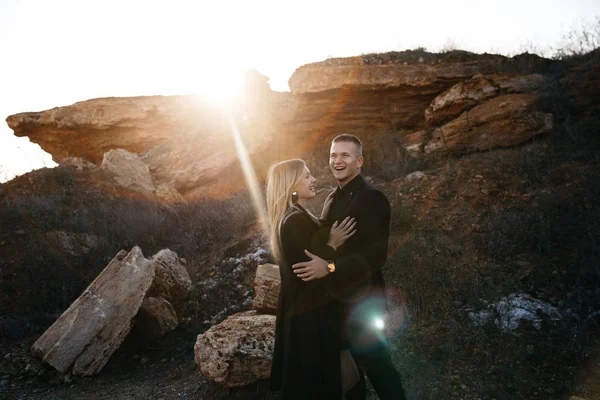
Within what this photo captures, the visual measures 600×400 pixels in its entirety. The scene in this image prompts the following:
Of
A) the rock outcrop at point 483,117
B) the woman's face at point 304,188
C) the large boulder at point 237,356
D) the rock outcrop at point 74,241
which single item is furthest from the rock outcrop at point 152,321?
the rock outcrop at point 483,117

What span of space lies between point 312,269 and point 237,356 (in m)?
2.07

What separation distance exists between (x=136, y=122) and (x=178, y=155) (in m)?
3.22

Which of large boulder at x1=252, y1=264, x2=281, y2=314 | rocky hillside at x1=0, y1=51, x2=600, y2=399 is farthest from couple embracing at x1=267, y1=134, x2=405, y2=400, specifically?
large boulder at x1=252, y1=264, x2=281, y2=314

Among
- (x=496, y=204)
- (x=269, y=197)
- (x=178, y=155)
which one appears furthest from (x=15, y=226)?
(x=496, y=204)

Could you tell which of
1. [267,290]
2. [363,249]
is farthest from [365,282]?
[267,290]

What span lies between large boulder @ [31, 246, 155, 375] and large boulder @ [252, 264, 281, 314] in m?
1.61

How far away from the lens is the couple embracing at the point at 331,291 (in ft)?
7.66

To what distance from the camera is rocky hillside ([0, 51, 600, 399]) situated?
164 inches

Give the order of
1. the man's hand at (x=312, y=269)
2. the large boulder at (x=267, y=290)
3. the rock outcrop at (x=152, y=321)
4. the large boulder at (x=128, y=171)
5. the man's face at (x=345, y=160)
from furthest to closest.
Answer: the large boulder at (x=128, y=171), the rock outcrop at (x=152, y=321), the large boulder at (x=267, y=290), the man's face at (x=345, y=160), the man's hand at (x=312, y=269)

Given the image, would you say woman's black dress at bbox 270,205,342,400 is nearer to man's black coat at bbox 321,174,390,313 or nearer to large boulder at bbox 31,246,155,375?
man's black coat at bbox 321,174,390,313

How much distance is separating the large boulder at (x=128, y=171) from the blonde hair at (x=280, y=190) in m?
9.48

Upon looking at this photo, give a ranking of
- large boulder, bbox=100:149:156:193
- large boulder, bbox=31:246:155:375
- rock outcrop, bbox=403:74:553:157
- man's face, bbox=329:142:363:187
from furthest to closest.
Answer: large boulder, bbox=100:149:156:193, rock outcrop, bbox=403:74:553:157, large boulder, bbox=31:246:155:375, man's face, bbox=329:142:363:187

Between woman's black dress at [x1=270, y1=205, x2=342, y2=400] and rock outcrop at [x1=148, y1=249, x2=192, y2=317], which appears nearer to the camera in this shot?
woman's black dress at [x1=270, y1=205, x2=342, y2=400]

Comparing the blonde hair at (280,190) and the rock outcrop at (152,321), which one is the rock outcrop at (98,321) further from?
the blonde hair at (280,190)
